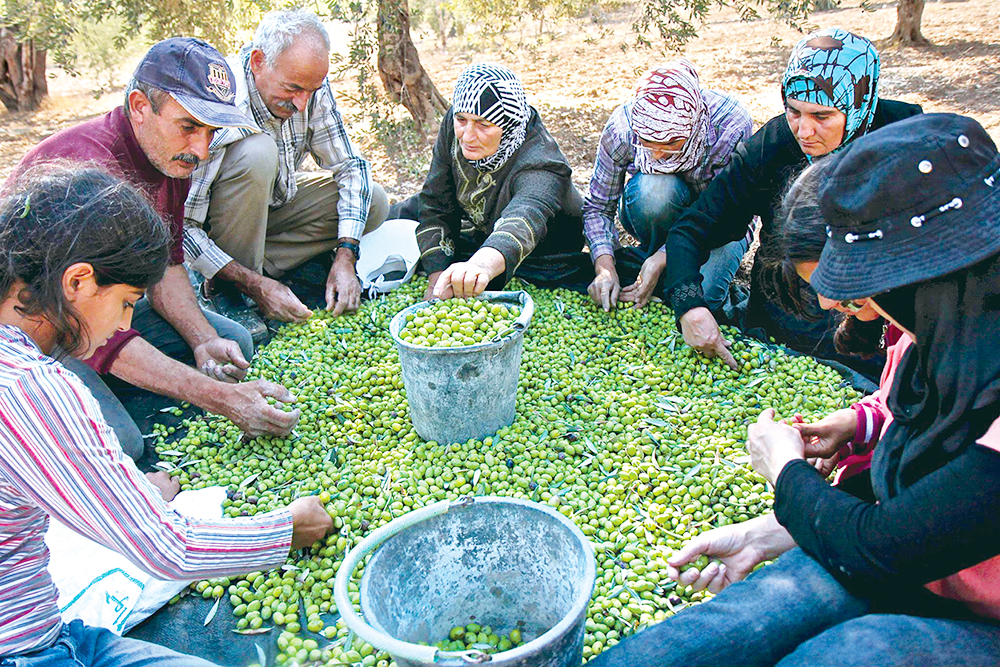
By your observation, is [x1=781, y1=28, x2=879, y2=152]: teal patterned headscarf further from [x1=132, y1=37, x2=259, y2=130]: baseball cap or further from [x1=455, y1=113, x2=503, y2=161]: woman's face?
[x1=132, y1=37, x2=259, y2=130]: baseball cap

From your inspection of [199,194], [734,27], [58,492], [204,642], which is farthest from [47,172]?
[734,27]

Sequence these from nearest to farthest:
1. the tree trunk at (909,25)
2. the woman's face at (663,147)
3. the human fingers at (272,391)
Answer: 1. the human fingers at (272,391)
2. the woman's face at (663,147)
3. the tree trunk at (909,25)

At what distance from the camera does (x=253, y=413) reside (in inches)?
111

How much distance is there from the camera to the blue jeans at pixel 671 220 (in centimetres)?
370

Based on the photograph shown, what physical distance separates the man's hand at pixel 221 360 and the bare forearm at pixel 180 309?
0.21ft

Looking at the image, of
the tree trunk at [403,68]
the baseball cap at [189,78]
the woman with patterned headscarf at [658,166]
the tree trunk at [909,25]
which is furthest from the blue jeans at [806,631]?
the tree trunk at [909,25]

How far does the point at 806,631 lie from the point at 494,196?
8.25 ft

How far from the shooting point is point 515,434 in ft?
9.36

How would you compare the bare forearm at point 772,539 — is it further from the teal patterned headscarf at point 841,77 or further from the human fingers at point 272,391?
the human fingers at point 272,391

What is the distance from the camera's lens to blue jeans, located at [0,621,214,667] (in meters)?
1.60

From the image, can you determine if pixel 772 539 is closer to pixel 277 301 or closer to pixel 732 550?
pixel 732 550

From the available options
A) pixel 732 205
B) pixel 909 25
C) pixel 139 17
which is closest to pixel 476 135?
pixel 732 205

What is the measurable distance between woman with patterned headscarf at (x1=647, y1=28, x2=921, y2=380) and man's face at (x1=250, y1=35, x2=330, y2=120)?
178 cm

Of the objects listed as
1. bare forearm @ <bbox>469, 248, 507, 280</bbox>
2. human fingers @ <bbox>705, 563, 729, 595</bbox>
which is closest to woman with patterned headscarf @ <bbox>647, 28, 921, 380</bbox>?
bare forearm @ <bbox>469, 248, 507, 280</bbox>
